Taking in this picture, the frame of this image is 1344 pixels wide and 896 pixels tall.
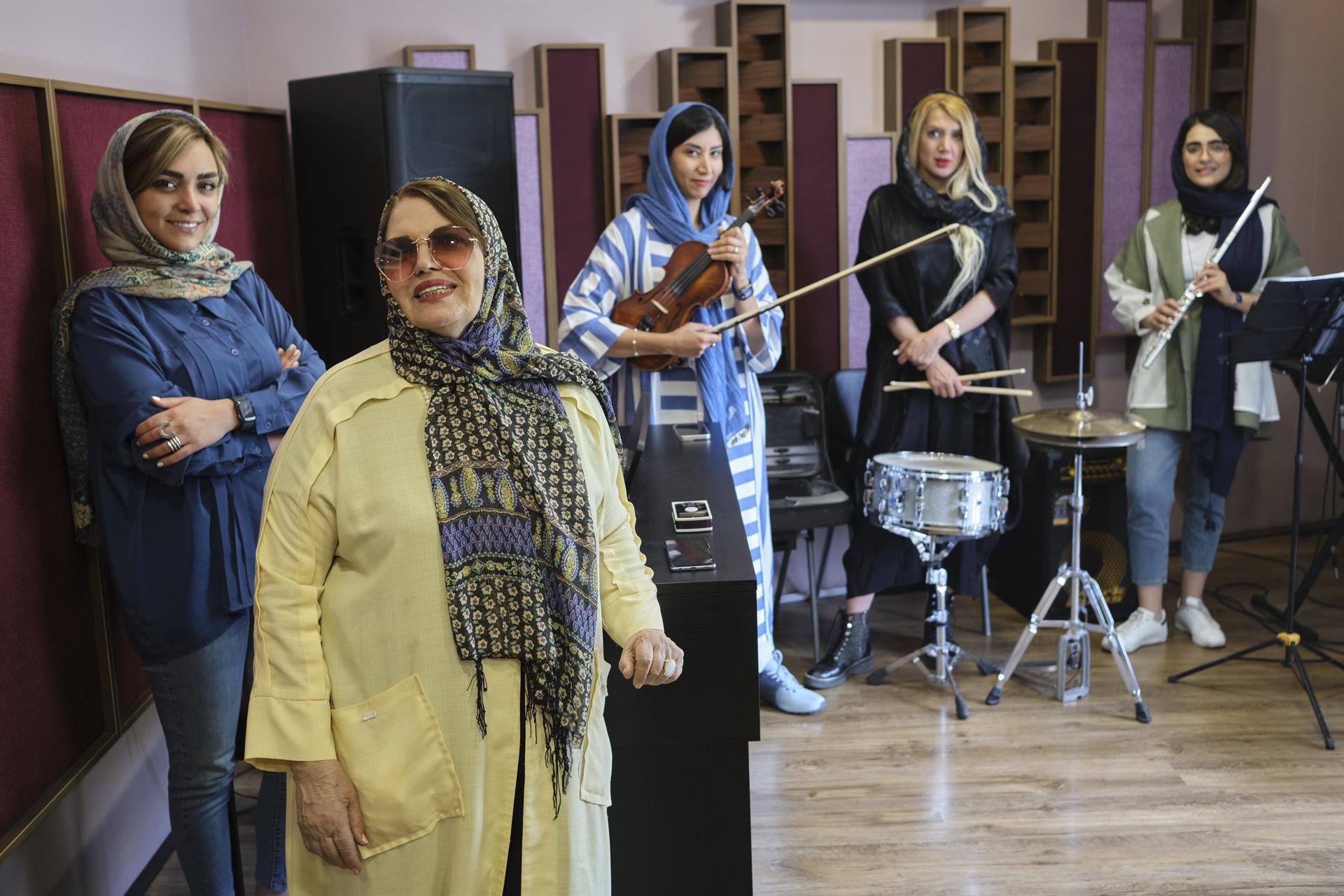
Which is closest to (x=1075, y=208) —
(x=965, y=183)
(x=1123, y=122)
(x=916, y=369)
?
(x=1123, y=122)

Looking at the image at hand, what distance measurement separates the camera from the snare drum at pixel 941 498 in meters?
3.41

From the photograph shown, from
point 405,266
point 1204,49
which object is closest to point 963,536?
point 405,266

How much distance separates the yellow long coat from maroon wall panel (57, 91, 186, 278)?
108 centimetres

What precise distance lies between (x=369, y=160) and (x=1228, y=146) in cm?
265

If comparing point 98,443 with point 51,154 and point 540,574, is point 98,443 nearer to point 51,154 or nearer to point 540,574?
point 51,154

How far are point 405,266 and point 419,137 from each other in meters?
2.04

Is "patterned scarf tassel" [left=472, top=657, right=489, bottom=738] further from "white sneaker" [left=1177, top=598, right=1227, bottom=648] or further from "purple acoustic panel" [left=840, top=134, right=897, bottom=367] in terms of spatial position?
"purple acoustic panel" [left=840, top=134, right=897, bottom=367]

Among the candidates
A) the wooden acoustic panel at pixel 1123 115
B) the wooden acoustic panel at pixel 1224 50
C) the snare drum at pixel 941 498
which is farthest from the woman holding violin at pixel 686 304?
the wooden acoustic panel at pixel 1224 50

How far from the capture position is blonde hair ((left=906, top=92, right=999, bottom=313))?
374cm

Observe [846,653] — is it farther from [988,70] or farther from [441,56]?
[441,56]

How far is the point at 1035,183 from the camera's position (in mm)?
4750

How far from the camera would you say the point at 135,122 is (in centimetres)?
223

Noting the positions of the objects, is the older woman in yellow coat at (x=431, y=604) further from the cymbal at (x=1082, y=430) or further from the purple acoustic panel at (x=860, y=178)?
the purple acoustic panel at (x=860, y=178)

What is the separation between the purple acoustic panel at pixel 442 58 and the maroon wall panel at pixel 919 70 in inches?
61.4
